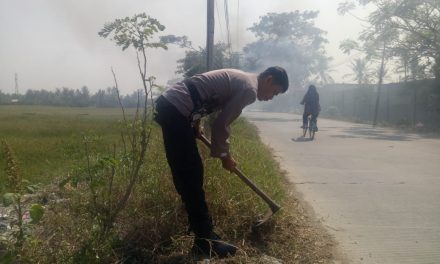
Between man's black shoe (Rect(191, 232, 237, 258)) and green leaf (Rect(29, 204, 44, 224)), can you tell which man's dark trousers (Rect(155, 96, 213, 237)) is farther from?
green leaf (Rect(29, 204, 44, 224))

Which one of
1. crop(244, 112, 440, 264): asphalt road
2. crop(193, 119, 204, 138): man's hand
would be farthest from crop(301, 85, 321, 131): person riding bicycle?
crop(193, 119, 204, 138): man's hand

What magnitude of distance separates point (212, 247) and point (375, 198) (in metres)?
2.92

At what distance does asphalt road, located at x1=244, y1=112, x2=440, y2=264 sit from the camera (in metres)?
3.68

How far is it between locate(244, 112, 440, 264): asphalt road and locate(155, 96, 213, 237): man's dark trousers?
49.1 inches

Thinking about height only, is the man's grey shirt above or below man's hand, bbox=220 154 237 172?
above

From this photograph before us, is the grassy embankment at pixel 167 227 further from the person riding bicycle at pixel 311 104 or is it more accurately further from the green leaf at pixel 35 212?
the person riding bicycle at pixel 311 104

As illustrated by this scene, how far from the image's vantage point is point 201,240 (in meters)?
3.09

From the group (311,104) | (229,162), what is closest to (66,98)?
(311,104)

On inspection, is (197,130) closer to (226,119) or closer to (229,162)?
Answer: (229,162)

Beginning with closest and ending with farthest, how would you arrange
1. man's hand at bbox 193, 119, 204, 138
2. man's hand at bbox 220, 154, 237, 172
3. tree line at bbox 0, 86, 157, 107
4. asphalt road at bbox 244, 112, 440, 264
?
man's hand at bbox 220, 154, 237, 172 < man's hand at bbox 193, 119, 204, 138 < asphalt road at bbox 244, 112, 440, 264 < tree line at bbox 0, 86, 157, 107

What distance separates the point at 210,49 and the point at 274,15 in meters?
42.4

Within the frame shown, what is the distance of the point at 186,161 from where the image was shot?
3.04 meters

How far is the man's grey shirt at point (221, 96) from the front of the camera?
10.1 feet

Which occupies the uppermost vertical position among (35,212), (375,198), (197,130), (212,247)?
(197,130)
